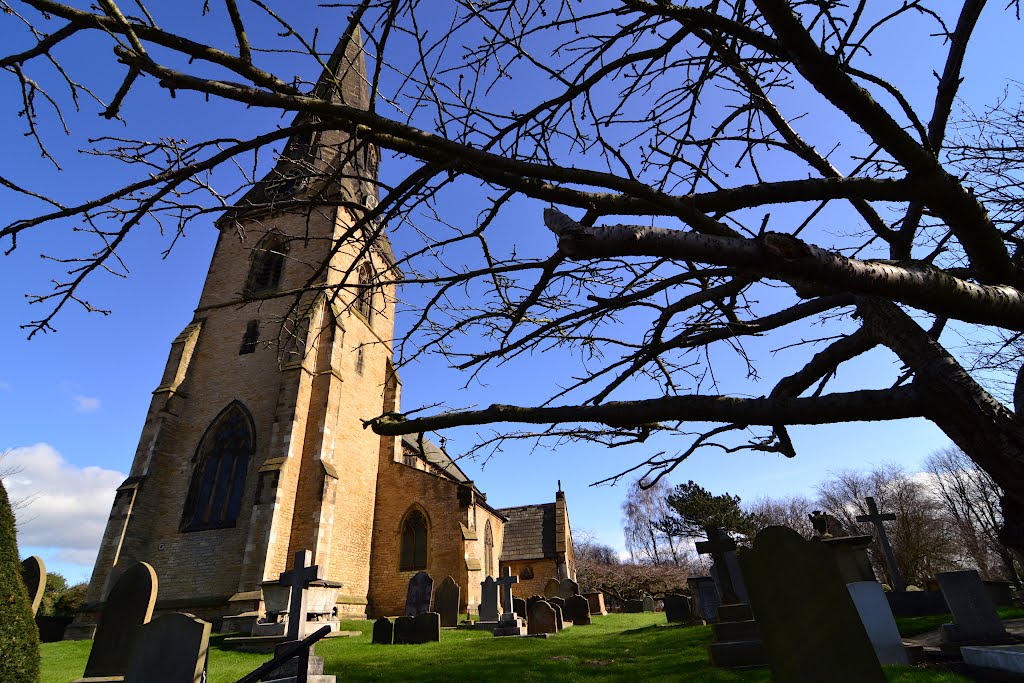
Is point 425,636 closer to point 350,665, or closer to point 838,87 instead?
point 350,665

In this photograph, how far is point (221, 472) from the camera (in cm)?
1535

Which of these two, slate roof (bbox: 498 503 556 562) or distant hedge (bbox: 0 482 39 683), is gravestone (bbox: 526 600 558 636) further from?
slate roof (bbox: 498 503 556 562)

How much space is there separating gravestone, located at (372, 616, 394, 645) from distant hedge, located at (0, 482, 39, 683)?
21.8 ft

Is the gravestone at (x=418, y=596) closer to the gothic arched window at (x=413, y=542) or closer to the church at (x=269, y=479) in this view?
the church at (x=269, y=479)

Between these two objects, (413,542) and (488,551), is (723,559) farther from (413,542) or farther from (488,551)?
(488,551)

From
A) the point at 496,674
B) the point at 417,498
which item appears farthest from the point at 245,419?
the point at 496,674

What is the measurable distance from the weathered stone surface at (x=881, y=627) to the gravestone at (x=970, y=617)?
24.3 inches

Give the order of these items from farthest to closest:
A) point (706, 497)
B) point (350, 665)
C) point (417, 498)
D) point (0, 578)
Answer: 1. point (706, 497)
2. point (417, 498)
3. point (350, 665)
4. point (0, 578)

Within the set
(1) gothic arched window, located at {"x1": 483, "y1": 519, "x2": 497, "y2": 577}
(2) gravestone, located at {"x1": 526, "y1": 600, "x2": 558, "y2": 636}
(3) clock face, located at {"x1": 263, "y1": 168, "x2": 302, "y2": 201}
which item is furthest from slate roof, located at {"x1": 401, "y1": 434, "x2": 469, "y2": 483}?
(2) gravestone, located at {"x1": 526, "y1": 600, "x2": 558, "y2": 636}

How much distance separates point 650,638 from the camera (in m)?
10.8

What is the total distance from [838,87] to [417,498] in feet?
58.3

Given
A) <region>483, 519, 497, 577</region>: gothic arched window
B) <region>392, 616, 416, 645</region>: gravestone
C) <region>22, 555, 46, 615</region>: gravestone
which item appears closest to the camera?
<region>22, 555, 46, 615</region>: gravestone

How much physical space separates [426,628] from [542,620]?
400cm

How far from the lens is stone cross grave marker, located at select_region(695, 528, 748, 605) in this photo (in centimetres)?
873
